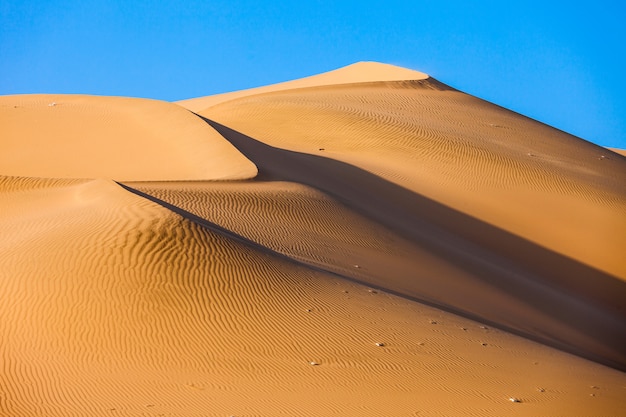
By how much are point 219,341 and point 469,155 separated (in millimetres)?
16637

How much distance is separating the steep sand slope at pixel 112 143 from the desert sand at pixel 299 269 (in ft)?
0.28

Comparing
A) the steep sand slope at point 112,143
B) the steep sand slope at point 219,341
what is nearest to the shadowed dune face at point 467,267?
the steep sand slope at point 112,143

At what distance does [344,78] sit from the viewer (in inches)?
1571

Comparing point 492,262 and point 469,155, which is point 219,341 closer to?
point 492,262

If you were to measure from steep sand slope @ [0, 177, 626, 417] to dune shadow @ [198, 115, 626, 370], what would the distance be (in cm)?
220

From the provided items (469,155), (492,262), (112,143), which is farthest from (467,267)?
(112,143)

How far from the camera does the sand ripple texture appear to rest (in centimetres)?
2094

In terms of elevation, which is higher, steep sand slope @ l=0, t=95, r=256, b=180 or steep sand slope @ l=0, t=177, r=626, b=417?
steep sand slope @ l=0, t=95, r=256, b=180

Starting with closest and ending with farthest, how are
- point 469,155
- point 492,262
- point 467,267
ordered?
point 467,267 < point 492,262 < point 469,155

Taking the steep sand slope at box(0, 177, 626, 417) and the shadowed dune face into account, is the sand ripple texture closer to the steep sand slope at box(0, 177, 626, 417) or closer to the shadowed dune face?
the shadowed dune face

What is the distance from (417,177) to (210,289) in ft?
42.4

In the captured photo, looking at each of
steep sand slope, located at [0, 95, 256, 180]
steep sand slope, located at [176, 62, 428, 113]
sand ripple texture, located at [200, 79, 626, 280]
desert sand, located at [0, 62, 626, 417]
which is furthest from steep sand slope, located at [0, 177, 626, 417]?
steep sand slope, located at [176, 62, 428, 113]

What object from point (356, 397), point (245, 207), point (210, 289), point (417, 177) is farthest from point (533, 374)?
point (417, 177)

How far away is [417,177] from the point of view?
22203 millimetres
